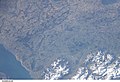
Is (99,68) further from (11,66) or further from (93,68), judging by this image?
(11,66)

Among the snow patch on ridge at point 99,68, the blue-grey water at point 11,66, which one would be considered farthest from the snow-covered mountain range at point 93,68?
the blue-grey water at point 11,66

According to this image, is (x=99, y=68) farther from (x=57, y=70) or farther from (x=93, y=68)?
(x=57, y=70)

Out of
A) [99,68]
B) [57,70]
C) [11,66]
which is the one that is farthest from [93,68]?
[11,66]

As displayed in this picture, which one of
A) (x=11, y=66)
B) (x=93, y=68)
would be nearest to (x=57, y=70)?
(x=93, y=68)

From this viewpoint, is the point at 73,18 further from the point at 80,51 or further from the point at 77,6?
the point at 80,51

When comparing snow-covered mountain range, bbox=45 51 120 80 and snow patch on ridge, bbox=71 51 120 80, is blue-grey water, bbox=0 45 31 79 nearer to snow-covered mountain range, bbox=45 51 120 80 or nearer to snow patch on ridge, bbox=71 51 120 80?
snow-covered mountain range, bbox=45 51 120 80

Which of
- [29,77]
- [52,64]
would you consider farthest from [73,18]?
[29,77]

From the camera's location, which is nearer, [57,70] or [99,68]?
[99,68]

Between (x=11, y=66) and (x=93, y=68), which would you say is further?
(x=11, y=66)

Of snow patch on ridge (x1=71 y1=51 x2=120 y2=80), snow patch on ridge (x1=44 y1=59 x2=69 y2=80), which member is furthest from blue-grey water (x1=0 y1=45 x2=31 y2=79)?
snow patch on ridge (x1=71 y1=51 x2=120 y2=80)

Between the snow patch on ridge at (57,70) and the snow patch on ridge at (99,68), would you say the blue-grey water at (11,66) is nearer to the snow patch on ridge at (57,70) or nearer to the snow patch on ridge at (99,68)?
the snow patch on ridge at (57,70)
